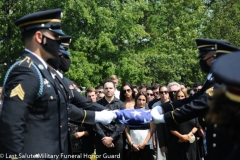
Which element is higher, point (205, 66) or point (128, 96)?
point (205, 66)

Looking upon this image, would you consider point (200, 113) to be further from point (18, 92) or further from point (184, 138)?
point (184, 138)

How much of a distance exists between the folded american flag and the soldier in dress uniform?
1378 millimetres

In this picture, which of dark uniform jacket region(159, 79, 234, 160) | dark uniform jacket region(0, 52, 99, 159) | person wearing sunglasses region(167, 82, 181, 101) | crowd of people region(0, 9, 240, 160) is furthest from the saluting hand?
dark uniform jacket region(0, 52, 99, 159)

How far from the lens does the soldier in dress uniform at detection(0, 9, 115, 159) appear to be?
179 inches

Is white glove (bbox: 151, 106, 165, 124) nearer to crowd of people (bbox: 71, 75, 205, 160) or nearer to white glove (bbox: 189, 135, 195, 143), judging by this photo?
crowd of people (bbox: 71, 75, 205, 160)

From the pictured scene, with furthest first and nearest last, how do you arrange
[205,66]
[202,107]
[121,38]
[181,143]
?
[121,38], [181,143], [205,66], [202,107]

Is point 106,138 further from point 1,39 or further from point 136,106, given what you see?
point 1,39

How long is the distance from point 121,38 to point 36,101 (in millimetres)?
22386

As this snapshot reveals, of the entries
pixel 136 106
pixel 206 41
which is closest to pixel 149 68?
pixel 136 106

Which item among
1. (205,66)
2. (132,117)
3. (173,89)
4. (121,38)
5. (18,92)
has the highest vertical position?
(18,92)

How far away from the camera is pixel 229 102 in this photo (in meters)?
2.76

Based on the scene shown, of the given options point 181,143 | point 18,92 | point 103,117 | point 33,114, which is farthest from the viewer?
point 181,143

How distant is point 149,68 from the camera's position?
97.6ft

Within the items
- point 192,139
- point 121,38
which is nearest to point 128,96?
point 192,139
